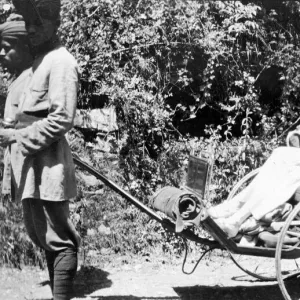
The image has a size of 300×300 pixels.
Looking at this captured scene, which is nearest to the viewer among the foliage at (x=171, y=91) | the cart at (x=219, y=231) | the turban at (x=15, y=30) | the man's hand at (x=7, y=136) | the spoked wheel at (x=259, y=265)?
the man's hand at (x=7, y=136)

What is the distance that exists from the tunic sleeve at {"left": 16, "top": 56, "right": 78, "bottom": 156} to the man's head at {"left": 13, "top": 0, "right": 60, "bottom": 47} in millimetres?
206

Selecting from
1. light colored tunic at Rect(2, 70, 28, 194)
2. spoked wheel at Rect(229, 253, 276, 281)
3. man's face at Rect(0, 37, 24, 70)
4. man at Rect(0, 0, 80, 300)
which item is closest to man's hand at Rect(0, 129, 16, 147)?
man at Rect(0, 0, 80, 300)

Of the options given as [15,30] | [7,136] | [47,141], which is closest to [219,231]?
[47,141]

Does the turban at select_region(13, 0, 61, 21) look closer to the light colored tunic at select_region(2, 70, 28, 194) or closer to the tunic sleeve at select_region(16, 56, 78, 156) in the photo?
the tunic sleeve at select_region(16, 56, 78, 156)

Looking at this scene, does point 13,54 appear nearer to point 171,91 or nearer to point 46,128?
point 46,128

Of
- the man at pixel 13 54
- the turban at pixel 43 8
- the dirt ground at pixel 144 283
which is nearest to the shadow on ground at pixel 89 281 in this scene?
the dirt ground at pixel 144 283

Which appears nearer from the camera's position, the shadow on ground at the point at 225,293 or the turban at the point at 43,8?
the turban at the point at 43,8

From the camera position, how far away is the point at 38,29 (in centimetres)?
361

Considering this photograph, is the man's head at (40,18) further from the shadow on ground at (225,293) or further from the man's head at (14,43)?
the shadow on ground at (225,293)

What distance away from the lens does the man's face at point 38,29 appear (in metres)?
3.60

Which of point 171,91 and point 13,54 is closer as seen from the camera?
point 13,54

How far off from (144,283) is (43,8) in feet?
8.25

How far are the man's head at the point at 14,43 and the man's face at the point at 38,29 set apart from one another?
0.09 metres

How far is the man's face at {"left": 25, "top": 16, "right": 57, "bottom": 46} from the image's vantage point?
3604mm
